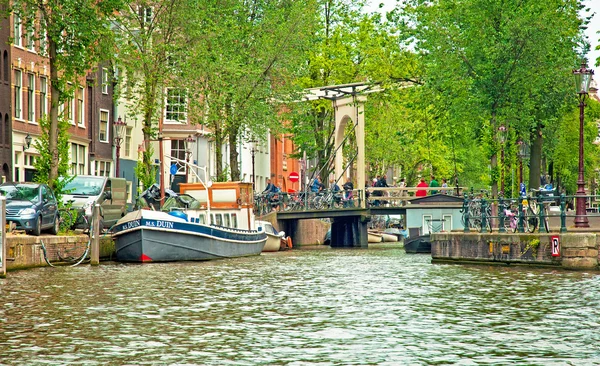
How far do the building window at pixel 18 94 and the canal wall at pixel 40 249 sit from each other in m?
18.7

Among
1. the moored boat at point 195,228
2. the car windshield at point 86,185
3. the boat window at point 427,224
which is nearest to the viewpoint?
the moored boat at point 195,228

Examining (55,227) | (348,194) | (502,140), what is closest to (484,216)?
(502,140)

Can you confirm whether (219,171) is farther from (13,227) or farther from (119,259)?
(13,227)

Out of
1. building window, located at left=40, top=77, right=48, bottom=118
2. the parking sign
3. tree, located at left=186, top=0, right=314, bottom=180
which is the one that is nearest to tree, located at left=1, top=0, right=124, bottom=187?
tree, located at left=186, top=0, right=314, bottom=180

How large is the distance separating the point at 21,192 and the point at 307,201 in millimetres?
28271

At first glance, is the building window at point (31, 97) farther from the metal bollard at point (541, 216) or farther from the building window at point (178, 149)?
the metal bollard at point (541, 216)

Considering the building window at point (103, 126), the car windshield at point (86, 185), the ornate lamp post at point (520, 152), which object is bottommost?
the car windshield at point (86, 185)

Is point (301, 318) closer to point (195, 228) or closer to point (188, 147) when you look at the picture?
point (195, 228)

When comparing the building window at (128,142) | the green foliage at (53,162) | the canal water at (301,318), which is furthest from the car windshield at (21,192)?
the building window at (128,142)

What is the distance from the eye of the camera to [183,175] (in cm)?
7375

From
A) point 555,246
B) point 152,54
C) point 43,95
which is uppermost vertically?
point 152,54

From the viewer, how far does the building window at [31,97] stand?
5353 cm

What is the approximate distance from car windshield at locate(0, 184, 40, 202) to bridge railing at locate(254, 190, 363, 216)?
89.6 ft

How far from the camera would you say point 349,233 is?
216ft
